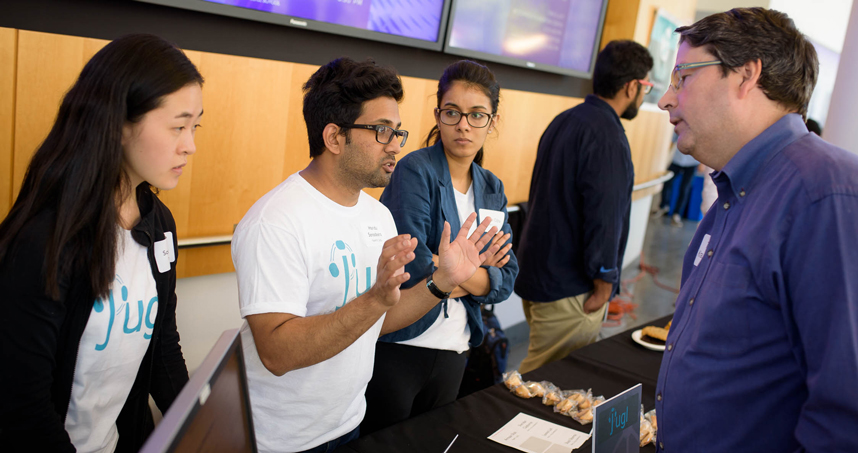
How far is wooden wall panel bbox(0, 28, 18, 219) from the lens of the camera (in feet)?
5.61

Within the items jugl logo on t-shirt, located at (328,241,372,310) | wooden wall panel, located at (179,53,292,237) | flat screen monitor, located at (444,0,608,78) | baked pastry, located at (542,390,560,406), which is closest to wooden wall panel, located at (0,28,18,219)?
wooden wall panel, located at (179,53,292,237)

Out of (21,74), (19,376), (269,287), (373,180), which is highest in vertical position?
(21,74)

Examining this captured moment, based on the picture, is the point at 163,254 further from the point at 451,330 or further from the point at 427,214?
the point at 451,330

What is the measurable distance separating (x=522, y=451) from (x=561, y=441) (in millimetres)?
138

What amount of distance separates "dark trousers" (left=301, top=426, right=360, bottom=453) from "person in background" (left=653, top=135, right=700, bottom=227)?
840cm

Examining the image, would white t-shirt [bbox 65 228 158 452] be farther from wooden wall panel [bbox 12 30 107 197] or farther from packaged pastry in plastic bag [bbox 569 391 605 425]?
packaged pastry in plastic bag [bbox 569 391 605 425]

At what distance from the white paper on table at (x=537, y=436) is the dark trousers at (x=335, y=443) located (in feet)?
1.22

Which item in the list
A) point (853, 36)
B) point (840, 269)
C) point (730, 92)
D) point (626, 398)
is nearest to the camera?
point (840, 269)

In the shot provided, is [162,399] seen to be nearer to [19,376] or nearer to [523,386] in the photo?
[19,376]

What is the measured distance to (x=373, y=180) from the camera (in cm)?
153

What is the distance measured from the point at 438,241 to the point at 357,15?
4.38 feet

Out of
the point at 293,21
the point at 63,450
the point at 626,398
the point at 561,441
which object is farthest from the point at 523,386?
the point at 293,21

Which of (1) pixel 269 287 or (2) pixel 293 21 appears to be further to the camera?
(2) pixel 293 21

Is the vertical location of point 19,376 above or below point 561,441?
above
